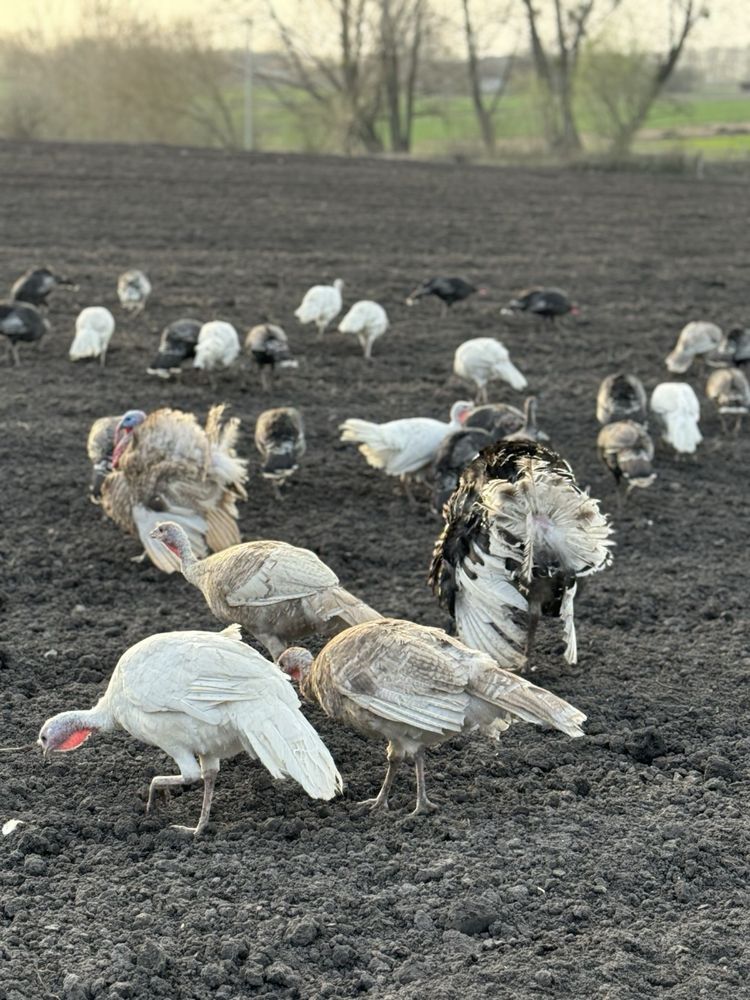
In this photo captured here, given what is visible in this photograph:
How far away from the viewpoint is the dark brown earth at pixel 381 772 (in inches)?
158

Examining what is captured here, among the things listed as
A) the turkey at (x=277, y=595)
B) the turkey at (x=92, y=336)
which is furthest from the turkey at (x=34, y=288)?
the turkey at (x=277, y=595)

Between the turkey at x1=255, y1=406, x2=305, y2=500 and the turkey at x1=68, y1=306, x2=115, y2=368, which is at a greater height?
the turkey at x1=68, y1=306, x2=115, y2=368

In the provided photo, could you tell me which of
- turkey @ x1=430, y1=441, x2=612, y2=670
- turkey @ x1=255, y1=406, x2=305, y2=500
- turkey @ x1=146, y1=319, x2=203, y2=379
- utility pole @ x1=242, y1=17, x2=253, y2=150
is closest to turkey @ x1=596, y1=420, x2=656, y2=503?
turkey @ x1=255, y1=406, x2=305, y2=500

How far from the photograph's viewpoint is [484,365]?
37.1 ft

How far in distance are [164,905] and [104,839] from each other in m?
0.56

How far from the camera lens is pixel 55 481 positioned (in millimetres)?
8898

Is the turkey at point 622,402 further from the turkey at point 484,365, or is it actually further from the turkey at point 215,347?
the turkey at point 215,347

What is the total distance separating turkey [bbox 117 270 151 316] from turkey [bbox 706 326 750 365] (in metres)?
6.29

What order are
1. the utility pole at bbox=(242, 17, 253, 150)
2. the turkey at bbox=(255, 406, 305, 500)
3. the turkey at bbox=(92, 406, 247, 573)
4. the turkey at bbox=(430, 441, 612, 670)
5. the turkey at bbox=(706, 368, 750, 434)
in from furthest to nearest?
1. the utility pole at bbox=(242, 17, 253, 150)
2. the turkey at bbox=(706, 368, 750, 434)
3. the turkey at bbox=(255, 406, 305, 500)
4. the turkey at bbox=(92, 406, 247, 573)
5. the turkey at bbox=(430, 441, 612, 670)

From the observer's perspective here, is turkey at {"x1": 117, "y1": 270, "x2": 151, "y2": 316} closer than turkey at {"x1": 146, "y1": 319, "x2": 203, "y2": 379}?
No

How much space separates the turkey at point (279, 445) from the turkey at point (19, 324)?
3.89 meters

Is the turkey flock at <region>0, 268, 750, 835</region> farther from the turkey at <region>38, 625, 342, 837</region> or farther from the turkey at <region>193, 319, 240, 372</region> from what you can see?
the turkey at <region>193, 319, 240, 372</region>

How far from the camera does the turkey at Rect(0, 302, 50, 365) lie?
11.8m

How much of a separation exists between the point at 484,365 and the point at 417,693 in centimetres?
702
